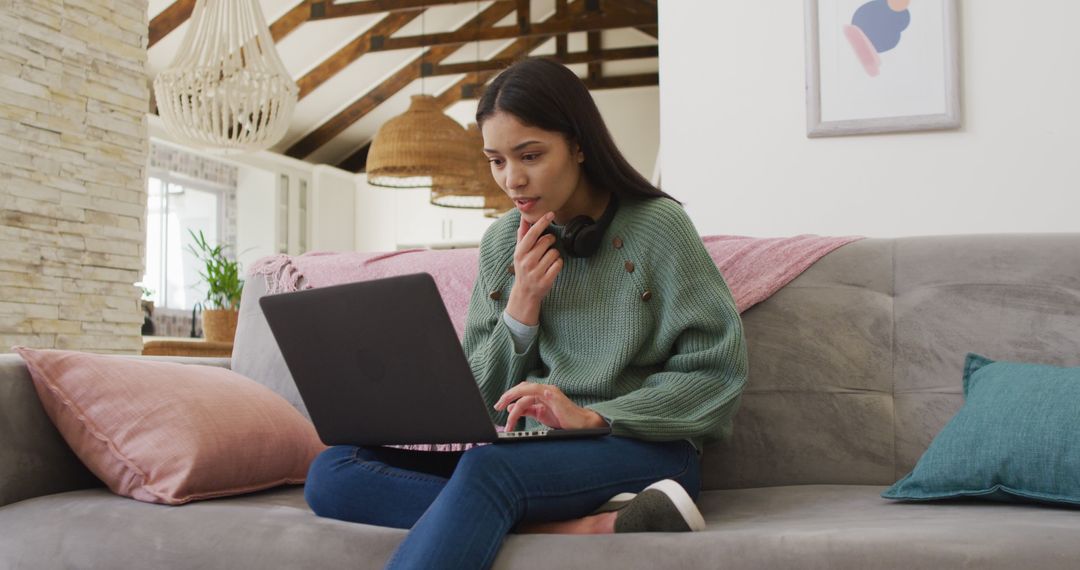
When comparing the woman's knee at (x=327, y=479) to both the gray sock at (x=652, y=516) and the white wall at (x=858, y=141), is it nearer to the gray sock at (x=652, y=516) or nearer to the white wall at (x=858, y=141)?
the gray sock at (x=652, y=516)

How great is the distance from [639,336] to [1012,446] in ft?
1.78

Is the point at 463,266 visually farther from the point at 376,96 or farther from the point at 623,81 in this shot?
the point at 623,81

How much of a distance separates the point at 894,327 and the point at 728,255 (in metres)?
0.31

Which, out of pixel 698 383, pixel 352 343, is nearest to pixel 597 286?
pixel 698 383

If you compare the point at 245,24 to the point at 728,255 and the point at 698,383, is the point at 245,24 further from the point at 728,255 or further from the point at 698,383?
the point at 698,383

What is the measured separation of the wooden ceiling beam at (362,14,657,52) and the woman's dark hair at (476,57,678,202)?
268 inches

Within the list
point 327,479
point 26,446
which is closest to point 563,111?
point 327,479

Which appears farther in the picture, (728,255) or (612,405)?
(728,255)

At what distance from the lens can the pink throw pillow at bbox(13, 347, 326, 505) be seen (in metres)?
1.60

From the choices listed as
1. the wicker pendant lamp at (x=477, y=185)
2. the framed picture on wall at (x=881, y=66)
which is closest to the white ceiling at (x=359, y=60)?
the wicker pendant lamp at (x=477, y=185)

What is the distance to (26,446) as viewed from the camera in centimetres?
167

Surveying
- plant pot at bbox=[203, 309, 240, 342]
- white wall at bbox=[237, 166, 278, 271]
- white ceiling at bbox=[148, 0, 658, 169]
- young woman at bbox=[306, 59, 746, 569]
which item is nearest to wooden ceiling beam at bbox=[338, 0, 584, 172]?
white ceiling at bbox=[148, 0, 658, 169]

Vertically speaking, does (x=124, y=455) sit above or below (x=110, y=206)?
below

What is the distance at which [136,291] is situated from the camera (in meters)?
4.27
